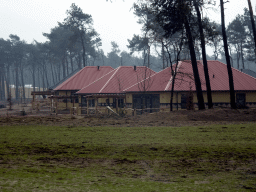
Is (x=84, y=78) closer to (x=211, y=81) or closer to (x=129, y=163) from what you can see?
(x=211, y=81)

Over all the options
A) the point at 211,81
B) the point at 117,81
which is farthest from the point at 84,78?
the point at 211,81

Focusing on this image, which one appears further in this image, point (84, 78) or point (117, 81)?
point (84, 78)

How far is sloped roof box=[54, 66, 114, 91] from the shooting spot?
45.2 meters

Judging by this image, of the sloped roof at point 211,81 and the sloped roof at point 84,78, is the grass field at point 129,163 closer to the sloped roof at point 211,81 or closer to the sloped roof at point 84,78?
the sloped roof at point 211,81

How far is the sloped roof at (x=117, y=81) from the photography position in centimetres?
3869

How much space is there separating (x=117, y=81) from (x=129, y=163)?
106 feet

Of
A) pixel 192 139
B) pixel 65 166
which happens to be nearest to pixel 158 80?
pixel 192 139

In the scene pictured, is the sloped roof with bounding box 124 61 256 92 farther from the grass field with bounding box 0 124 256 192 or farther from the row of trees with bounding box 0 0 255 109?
the grass field with bounding box 0 124 256 192

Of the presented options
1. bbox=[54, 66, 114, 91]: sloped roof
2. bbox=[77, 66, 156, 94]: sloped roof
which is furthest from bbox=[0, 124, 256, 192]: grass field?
bbox=[54, 66, 114, 91]: sloped roof

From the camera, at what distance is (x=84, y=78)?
46.3 meters

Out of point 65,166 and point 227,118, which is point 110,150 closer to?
point 65,166

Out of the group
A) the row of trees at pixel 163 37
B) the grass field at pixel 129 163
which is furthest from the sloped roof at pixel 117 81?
the grass field at pixel 129 163

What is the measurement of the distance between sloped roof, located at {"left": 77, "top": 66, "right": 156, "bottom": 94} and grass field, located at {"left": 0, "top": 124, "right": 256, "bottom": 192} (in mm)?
25699

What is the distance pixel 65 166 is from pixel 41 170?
0.67 m
